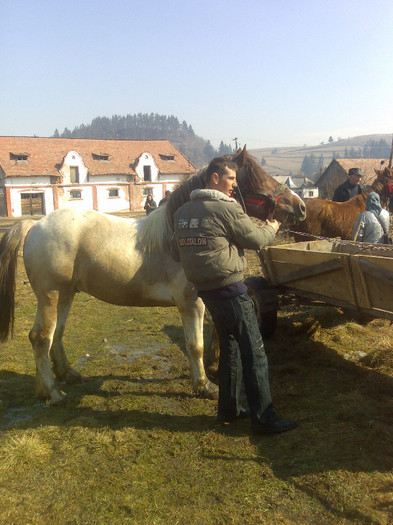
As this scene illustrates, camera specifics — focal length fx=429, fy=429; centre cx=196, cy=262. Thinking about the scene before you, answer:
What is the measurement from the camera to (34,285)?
3.96 m

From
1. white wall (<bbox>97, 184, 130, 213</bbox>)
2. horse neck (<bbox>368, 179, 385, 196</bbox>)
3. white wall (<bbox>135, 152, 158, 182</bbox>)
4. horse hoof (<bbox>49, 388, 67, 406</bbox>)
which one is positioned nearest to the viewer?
horse hoof (<bbox>49, 388, 67, 406</bbox>)

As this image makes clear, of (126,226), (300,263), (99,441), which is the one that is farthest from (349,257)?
(99,441)

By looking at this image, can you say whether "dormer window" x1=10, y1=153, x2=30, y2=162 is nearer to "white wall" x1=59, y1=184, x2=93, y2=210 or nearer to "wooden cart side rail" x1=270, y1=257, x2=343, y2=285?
"white wall" x1=59, y1=184, x2=93, y2=210

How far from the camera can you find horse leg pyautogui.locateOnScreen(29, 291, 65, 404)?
3.94 meters

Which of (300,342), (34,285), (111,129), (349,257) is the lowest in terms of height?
(300,342)

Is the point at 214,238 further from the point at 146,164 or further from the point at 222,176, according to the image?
the point at 146,164

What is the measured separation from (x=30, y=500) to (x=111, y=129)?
182 meters

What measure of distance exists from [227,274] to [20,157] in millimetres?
43936

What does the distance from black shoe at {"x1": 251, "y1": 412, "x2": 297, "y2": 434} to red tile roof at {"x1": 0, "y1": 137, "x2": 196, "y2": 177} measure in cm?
4166

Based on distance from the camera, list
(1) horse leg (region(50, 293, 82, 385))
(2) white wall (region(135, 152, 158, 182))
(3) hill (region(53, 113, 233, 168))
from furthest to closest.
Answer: (3) hill (region(53, 113, 233, 168)) < (2) white wall (region(135, 152, 158, 182)) < (1) horse leg (region(50, 293, 82, 385))

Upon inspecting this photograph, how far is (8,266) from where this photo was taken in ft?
13.6

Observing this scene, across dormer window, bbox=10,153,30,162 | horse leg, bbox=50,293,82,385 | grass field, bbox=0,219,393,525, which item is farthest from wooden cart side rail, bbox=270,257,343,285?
dormer window, bbox=10,153,30,162

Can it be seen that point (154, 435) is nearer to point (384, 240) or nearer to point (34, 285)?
point (34, 285)

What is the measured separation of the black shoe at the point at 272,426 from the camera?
3.20 meters
